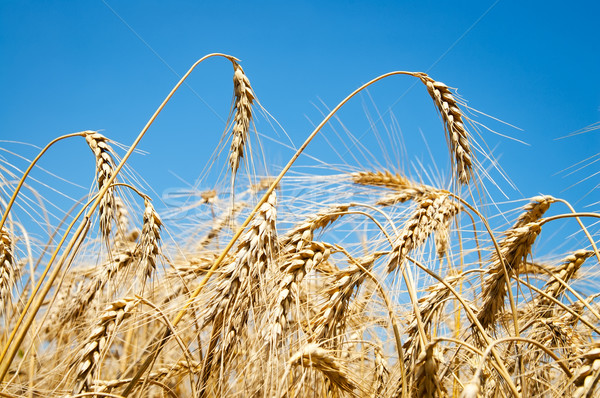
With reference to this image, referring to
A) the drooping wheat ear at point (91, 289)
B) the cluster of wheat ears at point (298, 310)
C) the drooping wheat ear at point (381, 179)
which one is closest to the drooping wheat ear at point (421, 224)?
the cluster of wheat ears at point (298, 310)

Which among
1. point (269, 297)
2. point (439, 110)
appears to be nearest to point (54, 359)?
point (269, 297)

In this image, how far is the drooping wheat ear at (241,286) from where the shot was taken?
1.44 m

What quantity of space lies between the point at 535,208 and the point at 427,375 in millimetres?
1139

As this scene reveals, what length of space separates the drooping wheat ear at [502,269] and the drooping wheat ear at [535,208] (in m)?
0.33

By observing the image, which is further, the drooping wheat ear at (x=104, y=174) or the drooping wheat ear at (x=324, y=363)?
the drooping wheat ear at (x=104, y=174)

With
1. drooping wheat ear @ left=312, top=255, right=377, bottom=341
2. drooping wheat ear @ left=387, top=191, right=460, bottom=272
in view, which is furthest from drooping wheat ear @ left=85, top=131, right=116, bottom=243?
drooping wheat ear @ left=387, top=191, right=460, bottom=272

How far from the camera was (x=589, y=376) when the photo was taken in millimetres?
1068

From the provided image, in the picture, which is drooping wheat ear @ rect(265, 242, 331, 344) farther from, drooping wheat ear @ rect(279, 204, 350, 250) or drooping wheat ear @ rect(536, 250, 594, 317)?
drooping wheat ear @ rect(536, 250, 594, 317)

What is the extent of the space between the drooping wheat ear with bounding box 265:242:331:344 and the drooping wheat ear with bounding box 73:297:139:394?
0.45m

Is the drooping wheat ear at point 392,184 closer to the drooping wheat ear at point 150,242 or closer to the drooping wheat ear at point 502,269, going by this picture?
the drooping wheat ear at point 502,269

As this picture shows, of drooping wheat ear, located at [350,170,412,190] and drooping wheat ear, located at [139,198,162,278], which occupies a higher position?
drooping wheat ear, located at [350,170,412,190]

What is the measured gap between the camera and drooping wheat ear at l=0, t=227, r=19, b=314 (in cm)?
181

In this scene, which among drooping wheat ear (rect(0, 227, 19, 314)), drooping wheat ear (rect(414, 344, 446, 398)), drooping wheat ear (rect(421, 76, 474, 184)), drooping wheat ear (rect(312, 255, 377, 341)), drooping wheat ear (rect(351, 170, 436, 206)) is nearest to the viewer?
drooping wheat ear (rect(414, 344, 446, 398))

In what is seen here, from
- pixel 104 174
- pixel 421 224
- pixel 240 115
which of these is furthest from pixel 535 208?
pixel 104 174
